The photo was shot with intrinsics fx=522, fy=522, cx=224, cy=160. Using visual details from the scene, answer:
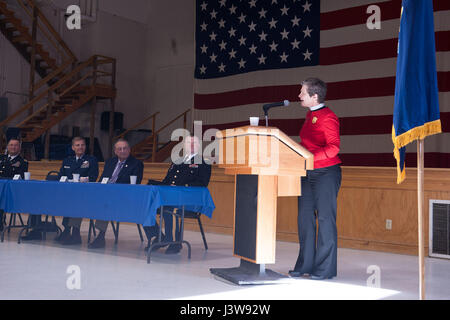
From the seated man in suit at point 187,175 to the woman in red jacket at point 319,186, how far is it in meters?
1.34

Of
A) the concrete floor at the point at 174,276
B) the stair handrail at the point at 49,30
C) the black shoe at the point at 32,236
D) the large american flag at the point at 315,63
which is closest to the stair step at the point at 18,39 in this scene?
the stair handrail at the point at 49,30

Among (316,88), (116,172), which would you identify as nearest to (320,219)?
(316,88)

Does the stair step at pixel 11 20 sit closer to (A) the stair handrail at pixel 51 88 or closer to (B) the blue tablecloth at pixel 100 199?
(A) the stair handrail at pixel 51 88

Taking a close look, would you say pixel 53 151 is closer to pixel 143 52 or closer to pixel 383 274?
pixel 143 52

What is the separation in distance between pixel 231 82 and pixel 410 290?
263 inches

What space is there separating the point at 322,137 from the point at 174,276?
4.80 feet

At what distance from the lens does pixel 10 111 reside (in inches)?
478

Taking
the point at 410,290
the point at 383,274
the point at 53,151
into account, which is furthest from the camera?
the point at 53,151

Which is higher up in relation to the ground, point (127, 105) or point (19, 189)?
point (127, 105)

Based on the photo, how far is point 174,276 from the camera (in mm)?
3787

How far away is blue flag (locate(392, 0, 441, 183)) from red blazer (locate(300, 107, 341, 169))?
782 mm

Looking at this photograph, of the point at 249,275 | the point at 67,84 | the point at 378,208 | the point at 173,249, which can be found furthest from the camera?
the point at 67,84

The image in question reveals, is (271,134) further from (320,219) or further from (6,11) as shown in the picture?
(6,11)
